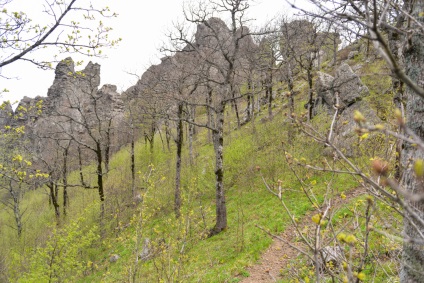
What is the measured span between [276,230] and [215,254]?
208 cm

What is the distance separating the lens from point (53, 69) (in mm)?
5934

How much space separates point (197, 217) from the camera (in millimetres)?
10297

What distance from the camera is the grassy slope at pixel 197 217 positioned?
646 centimetres

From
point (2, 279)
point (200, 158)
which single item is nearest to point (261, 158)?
point (200, 158)

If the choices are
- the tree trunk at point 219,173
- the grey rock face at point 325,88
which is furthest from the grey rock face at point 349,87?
the tree trunk at point 219,173

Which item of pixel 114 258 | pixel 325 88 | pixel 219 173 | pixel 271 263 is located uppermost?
pixel 325 88

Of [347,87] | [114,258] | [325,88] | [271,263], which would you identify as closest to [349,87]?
[347,87]

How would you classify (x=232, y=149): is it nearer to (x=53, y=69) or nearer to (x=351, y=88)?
(x=351, y=88)

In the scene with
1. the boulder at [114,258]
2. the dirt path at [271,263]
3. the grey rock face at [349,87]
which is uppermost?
the grey rock face at [349,87]

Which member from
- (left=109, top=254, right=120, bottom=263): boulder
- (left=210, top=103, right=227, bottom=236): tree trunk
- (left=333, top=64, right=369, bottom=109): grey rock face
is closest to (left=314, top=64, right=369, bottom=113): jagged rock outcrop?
(left=333, top=64, right=369, bottom=109): grey rock face

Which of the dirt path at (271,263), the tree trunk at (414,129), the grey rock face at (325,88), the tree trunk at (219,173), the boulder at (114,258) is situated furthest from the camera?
the grey rock face at (325,88)

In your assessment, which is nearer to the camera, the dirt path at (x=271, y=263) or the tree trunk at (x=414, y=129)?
the tree trunk at (x=414, y=129)

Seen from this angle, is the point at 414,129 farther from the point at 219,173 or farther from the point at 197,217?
the point at 197,217

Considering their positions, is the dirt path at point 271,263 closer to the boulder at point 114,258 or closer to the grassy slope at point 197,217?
the grassy slope at point 197,217
